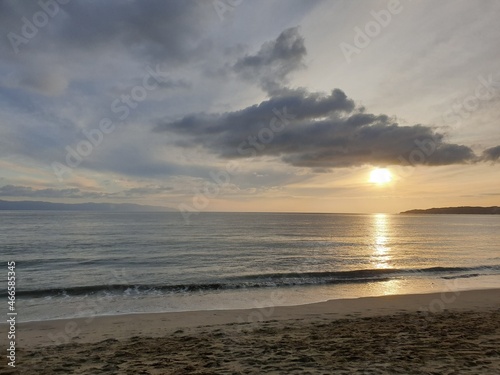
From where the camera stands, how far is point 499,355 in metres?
8.98

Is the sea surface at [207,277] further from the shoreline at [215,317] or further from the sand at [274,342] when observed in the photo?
the sand at [274,342]

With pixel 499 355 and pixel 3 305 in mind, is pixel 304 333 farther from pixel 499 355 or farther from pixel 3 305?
pixel 3 305

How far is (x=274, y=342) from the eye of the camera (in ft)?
35.2

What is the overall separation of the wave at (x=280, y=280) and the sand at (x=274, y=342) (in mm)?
7294

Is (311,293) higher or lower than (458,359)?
lower

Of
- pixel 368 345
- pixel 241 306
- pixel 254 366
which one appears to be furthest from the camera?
pixel 241 306

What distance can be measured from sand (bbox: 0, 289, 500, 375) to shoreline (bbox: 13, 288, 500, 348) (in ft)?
0.15

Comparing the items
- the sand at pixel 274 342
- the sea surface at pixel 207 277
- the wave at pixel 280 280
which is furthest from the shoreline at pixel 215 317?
the wave at pixel 280 280

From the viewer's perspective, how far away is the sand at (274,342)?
335 inches

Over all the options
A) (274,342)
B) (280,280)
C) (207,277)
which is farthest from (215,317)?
(280,280)

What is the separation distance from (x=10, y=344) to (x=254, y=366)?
8907mm

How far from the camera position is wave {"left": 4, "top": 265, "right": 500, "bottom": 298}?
72.9 feet

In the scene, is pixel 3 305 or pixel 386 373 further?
pixel 3 305

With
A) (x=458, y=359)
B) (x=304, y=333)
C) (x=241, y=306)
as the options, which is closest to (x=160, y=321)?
(x=241, y=306)
